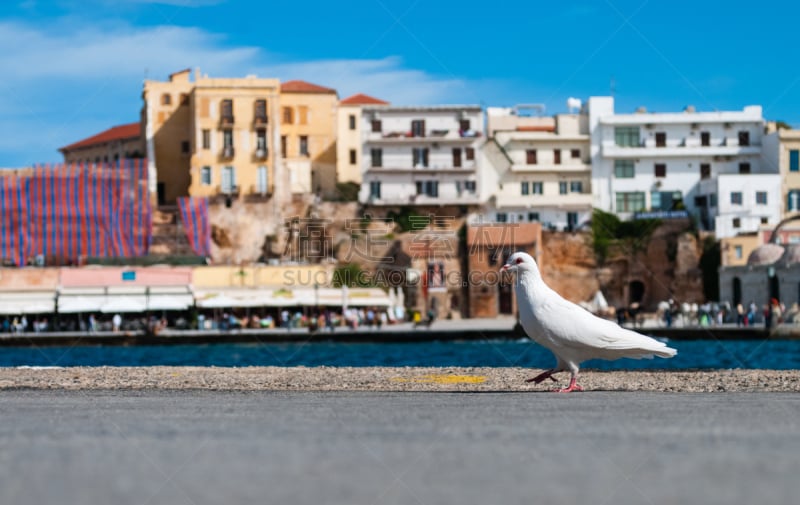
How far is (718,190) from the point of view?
8800 centimetres

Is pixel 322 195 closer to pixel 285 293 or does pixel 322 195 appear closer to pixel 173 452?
pixel 285 293

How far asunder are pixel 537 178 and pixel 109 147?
Answer: 37.5 metres

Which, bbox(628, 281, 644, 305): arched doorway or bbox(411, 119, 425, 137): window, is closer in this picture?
bbox(628, 281, 644, 305): arched doorway

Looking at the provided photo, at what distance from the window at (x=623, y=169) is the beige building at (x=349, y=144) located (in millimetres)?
19415

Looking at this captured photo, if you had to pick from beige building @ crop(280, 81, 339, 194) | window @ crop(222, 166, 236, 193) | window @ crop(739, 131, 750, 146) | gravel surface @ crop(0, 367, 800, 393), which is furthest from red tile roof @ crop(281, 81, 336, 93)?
gravel surface @ crop(0, 367, 800, 393)

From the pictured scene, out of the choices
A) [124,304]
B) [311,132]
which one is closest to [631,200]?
[311,132]

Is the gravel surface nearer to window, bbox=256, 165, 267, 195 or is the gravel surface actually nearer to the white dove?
the white dove

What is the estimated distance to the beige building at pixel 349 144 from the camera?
312 ft

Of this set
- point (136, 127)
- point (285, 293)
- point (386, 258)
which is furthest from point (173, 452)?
point (136, 127)

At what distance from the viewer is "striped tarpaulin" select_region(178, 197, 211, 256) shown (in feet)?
283

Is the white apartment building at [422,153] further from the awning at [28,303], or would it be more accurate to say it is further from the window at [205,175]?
the awning at [28,303]

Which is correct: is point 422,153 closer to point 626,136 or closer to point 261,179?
point 261,179

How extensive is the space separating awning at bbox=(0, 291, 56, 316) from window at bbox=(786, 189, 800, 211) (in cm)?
5138

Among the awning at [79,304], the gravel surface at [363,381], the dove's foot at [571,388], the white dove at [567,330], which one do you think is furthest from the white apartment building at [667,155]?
the white dove at [567,330]
